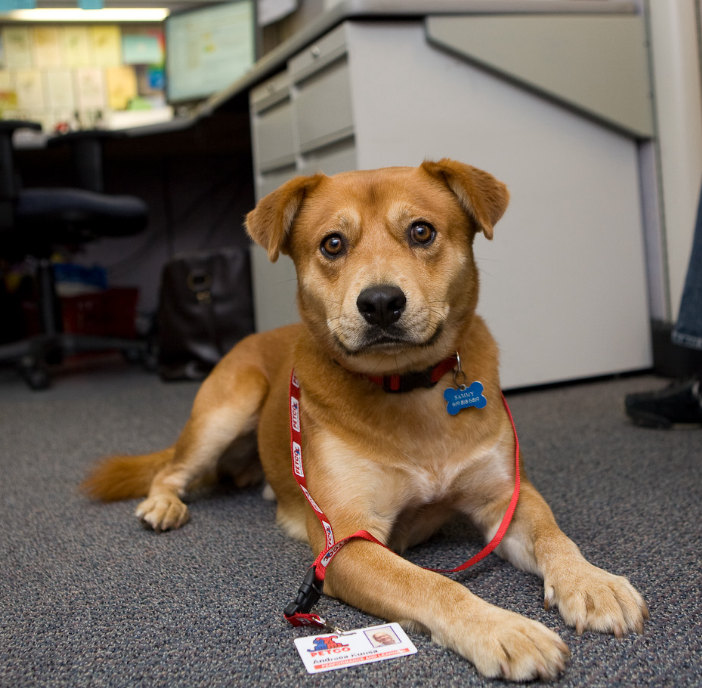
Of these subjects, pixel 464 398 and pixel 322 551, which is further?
pixel 464 398

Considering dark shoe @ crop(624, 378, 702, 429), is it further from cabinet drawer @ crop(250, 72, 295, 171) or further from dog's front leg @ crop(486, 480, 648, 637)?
cabinet drawer @ crop(250, 72, 295, 171)

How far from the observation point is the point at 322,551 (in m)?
1.11

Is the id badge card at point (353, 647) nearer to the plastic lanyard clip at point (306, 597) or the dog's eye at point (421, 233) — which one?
the plastic lanyard clip at point (306, 597)

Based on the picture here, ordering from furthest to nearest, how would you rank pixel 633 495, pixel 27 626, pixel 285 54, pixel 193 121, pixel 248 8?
pixel 248 8 → pixel 193 121 → pixel 285 54 → pixel 633 495 → pixel 27 626

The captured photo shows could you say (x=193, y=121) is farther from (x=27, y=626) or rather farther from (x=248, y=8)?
(x=27, y=626)

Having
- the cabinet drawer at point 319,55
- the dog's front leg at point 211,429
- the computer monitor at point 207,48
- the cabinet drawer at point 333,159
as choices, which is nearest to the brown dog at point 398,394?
the dog's front leg at point 211,429

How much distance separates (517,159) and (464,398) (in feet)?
4.50

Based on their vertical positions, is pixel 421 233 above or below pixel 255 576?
above

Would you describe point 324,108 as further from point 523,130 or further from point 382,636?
point 382,636

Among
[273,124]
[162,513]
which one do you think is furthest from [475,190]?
[273,124]

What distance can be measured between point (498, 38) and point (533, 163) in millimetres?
391

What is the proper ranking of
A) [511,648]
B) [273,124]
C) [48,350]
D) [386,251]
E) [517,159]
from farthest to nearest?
1. [48,350]
2. [273,124]
3. [517,159]
4. [386,251]
5. [511,648]

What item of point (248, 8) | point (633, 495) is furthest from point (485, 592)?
point (248, 8)

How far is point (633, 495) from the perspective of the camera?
1443 mm
